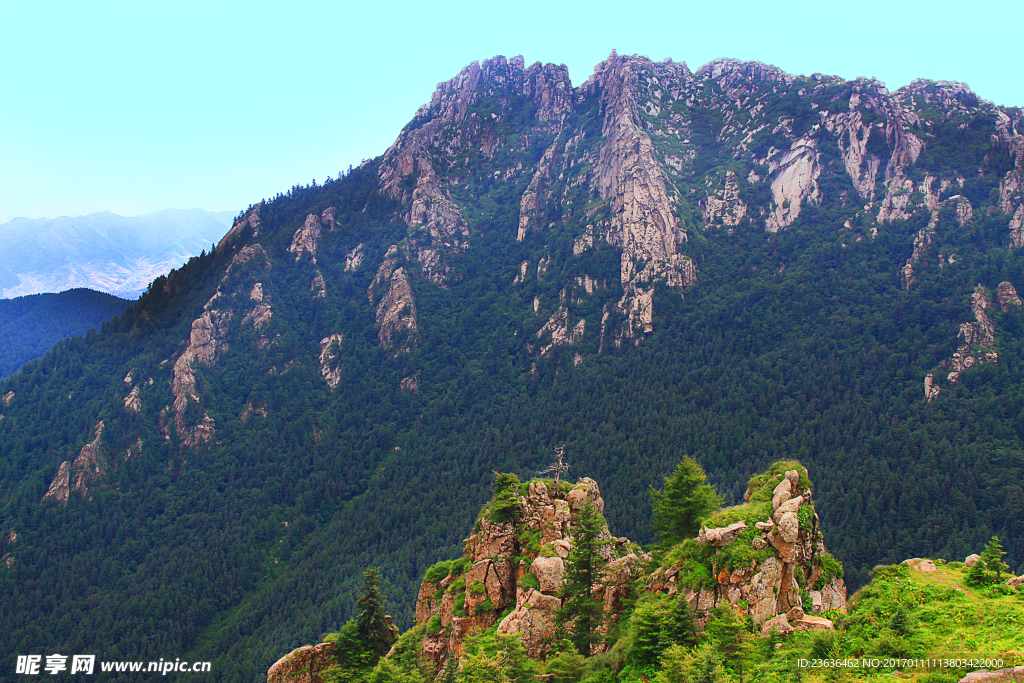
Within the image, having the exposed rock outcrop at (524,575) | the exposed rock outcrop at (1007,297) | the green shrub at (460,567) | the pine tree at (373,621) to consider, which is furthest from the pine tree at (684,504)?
the exposed rock outcrop at (1007,297)

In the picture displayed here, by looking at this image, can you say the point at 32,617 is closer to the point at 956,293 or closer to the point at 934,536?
the point at 934,536

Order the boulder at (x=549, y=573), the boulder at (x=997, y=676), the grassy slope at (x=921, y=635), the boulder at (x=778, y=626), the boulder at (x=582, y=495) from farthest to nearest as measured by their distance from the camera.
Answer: the boulder at (x=582, y=495), the boulder at (x=549, y=573), the boulder at (x=778, y=626), the grassy slope at (x=921, y=635), the boulder at (x=997, y=676)

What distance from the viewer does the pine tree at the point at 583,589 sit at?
41.1 m

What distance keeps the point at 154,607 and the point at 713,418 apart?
537 ft

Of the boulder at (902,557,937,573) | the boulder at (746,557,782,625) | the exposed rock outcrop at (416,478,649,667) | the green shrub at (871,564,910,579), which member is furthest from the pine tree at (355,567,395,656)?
the boulder at (902,557,937,573)

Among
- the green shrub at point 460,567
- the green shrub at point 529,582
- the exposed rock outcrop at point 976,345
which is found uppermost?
the exposed rock outcrop at point 976,345

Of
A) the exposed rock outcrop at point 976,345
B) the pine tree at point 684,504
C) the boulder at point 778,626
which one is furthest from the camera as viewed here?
the exposed rock outcrop at point 976,345

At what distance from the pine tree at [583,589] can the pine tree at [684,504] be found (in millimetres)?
7477

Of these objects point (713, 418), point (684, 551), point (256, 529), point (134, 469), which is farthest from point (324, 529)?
point (684, 551)

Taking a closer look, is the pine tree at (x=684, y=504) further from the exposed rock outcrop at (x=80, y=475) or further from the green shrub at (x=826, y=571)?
the exposed rock outcrop at (x=80, y=475)

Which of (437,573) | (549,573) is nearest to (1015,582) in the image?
(549,573)

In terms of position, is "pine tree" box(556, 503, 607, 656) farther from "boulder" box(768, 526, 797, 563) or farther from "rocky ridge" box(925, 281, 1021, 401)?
"rocky ridge" box(925, 281, 1021, 401)

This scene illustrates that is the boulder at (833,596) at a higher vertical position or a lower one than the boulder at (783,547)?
lower

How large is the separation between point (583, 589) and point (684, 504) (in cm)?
1131
